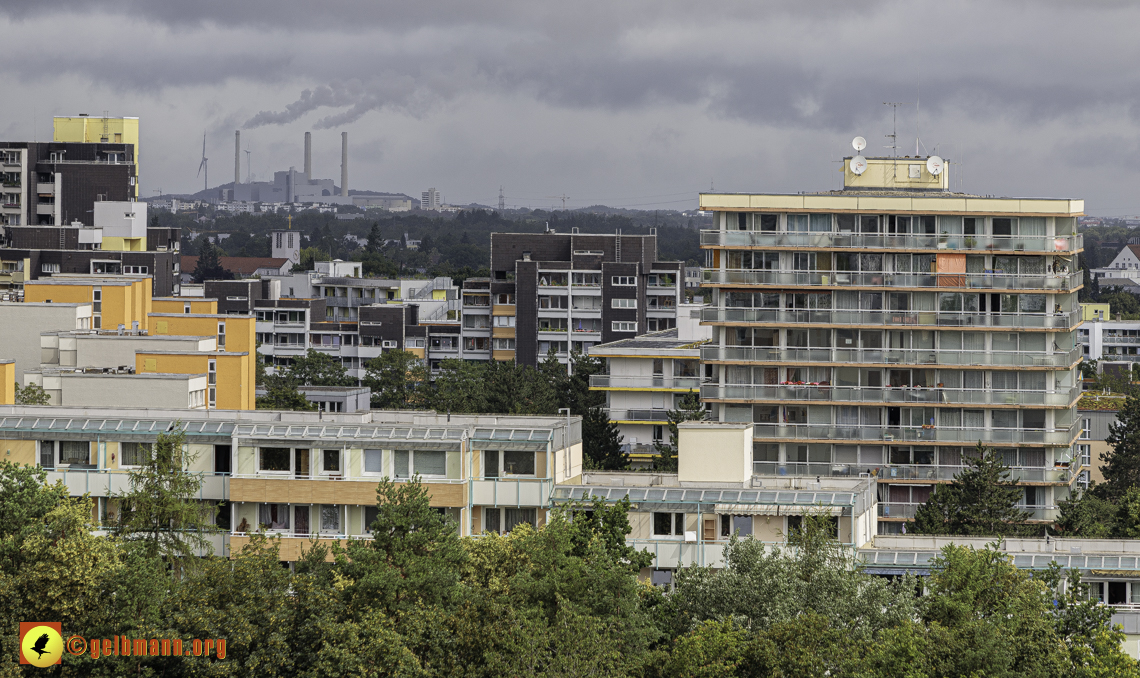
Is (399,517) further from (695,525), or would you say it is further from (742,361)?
(742,361)

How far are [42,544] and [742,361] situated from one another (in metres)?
43.2

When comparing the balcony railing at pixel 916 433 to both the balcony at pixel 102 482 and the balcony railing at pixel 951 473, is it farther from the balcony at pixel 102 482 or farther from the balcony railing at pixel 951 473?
the balcony at pixel 102 482

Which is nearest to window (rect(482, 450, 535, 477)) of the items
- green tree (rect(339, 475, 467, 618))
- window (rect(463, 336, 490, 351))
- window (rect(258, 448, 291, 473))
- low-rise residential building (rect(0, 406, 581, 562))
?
low-rise residential building (rect(0, 406, 581, 562))

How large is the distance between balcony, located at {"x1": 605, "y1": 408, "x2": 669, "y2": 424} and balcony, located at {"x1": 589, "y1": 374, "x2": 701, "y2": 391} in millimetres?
1510

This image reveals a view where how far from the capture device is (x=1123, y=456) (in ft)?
337

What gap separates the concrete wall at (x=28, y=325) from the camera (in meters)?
99.9

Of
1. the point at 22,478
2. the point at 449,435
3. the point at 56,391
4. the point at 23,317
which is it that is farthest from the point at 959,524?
the point at 23,317

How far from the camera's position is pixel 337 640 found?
4469cm

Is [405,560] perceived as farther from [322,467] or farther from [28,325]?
[28,325]

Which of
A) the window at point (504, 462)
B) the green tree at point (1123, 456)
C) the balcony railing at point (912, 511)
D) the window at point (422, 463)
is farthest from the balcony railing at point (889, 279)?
the window at point (422, 463)

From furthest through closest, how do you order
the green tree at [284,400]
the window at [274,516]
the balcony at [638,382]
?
the green tree at [284,400] < the balcony at [638,382] < the window at [274,516]

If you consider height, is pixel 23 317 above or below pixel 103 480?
above

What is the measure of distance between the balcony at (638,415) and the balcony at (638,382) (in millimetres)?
1510

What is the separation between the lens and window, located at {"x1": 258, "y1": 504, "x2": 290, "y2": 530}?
5875 cm
